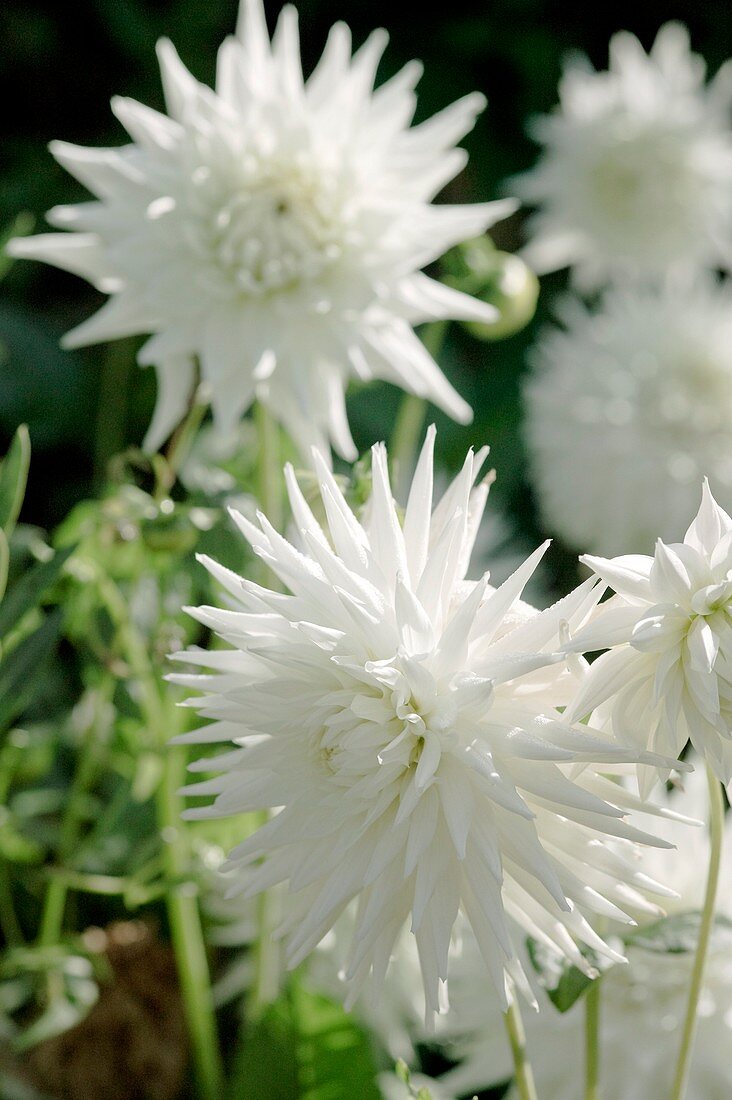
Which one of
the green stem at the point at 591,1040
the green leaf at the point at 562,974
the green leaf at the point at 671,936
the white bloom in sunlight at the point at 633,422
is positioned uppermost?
the green leaf at the point at 562,974

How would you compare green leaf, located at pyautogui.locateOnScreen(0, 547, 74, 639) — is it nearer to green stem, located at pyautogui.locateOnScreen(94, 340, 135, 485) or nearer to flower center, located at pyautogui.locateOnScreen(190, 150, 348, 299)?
flower center, located at pyautogui.locateOnScreen(190, 150, 348, 299)

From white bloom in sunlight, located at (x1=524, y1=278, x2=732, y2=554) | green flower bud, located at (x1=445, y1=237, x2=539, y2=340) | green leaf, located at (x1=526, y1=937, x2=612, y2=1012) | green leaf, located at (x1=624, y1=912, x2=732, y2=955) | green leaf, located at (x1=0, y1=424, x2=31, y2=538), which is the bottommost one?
white bloom in sunlight, located at (x1=524, y1=278, x2=732, y2=554)

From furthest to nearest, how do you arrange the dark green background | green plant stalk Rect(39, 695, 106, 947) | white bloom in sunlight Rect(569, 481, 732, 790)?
the dark green background, green plant stalk Rect(39, 695, 106, 947), white bloom in sunlight Rect(569, 481, 732, 790)

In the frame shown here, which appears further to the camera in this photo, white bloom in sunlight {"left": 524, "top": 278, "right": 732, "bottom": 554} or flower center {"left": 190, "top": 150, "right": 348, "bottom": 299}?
white bloom in sunlight {"left": 524, "top": 278, "right": 732, "bottom": 554}

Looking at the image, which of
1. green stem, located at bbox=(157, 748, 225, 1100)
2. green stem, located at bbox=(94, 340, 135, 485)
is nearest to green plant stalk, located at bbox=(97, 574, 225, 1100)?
green stem, located at bbox=(157, 748, 225, 1100)

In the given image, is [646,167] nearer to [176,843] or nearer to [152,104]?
[152,104]

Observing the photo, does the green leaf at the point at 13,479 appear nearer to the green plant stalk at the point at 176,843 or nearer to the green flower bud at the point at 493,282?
the green plant stalk at the point at 176,843

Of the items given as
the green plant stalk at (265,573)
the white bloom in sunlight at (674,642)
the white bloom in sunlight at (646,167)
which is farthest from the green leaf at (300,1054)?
the white bloom in sunlight at (646,167)
